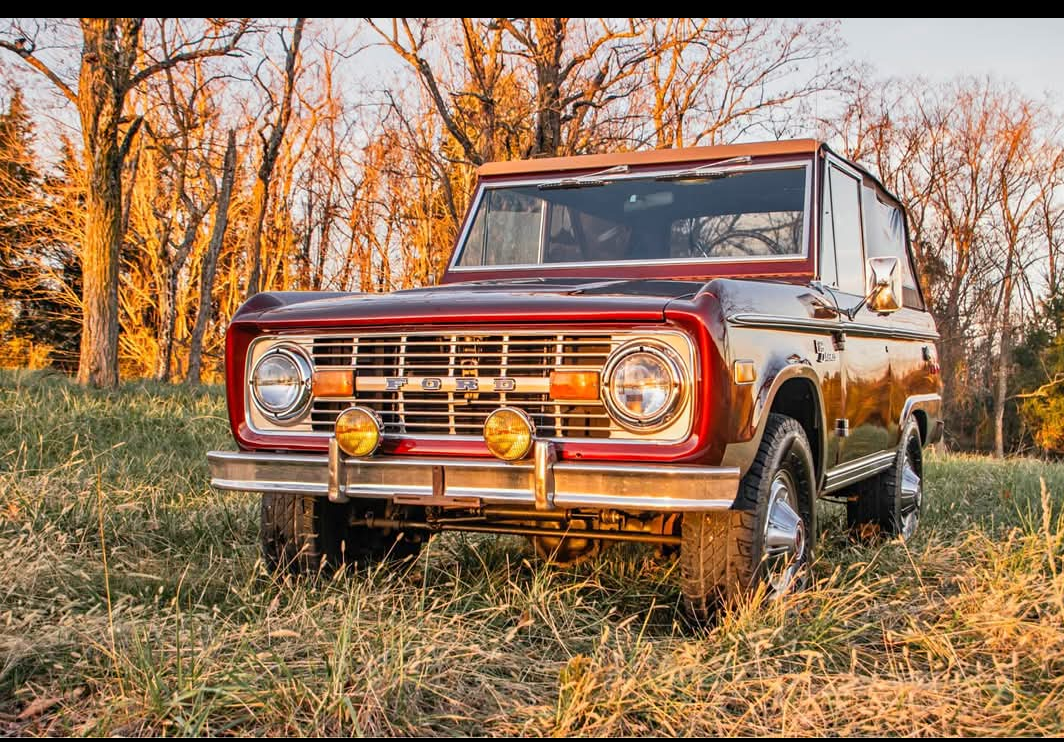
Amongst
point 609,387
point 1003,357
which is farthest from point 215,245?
point 1003,357

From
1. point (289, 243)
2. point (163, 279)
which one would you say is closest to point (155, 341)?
point (163, 279)

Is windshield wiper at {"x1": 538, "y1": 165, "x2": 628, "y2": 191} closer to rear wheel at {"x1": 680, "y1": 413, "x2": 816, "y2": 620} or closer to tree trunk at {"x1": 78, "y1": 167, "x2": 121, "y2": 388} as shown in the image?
rear wheel at {"x1": 680, "y1": 413, "x2": 816, "y2": 620}

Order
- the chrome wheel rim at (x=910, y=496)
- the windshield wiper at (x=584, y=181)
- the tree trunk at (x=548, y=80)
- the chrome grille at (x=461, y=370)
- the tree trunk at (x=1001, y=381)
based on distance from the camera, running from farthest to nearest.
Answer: the tree trunk at (x=1001, y=381)
the tree trunk at (x=548, y=80)
the chrome wheel rim at (x=910, y=496)
the windshield wiper at (x=584, y=181)
the chrome grille at (x=461, y=370)

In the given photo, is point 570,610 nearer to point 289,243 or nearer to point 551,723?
point 551,723

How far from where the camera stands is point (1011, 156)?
2677 centimetres

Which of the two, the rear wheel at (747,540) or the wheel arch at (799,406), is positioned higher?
the wheel arch at (799,406)

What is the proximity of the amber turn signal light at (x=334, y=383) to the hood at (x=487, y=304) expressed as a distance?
18cm

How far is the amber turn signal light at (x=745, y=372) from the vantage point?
316 centimetres

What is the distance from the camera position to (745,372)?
321cm

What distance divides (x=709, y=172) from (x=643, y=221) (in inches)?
14.7

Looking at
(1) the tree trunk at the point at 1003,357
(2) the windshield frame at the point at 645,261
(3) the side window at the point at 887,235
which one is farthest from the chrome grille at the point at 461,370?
(1) the tree trunk at the point at 1003,357

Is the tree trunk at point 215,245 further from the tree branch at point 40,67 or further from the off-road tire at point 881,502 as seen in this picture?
the off-road tire at point 881,502

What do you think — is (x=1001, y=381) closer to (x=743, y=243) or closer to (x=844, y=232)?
(x=844, y=232)

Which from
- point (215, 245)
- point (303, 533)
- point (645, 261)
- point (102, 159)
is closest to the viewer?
point (303, 533)
